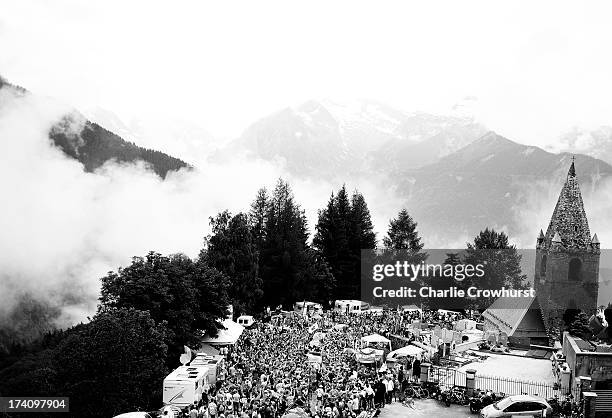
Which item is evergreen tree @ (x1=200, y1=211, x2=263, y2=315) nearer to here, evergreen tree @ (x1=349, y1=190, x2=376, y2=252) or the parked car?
evergreen tree @ (x1=349, y1=190, x2=376, y2=252)

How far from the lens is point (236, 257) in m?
54.5

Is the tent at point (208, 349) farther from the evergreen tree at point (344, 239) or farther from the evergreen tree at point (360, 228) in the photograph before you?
the evergreen tree at point (360, 228)

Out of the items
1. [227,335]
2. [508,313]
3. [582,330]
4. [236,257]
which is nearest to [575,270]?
[508,313]

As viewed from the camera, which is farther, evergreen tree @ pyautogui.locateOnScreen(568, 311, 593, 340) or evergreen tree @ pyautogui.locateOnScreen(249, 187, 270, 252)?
evergreen tree @ pyautogui.locateOnScreen(249, 187, 270, 252)

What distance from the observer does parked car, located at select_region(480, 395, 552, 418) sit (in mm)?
21922

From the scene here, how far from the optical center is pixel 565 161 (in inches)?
5340

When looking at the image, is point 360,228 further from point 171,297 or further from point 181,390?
point 181,390

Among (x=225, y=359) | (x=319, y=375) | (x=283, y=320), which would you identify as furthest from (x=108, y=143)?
(x=319, y=375)

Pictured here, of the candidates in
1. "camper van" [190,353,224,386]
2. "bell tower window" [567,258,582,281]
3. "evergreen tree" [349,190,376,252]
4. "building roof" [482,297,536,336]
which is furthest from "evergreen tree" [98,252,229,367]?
"evergreen tree" [349,190,376,252]

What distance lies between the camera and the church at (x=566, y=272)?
4334 centimetres

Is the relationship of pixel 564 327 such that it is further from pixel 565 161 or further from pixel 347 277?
pixel 565 161

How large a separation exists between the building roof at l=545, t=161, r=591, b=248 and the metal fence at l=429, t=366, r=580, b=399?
17.9 meters

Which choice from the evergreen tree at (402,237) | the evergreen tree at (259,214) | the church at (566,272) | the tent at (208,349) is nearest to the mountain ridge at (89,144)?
the evergreen tree at (259,214)

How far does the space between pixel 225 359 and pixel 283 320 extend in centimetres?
1207
